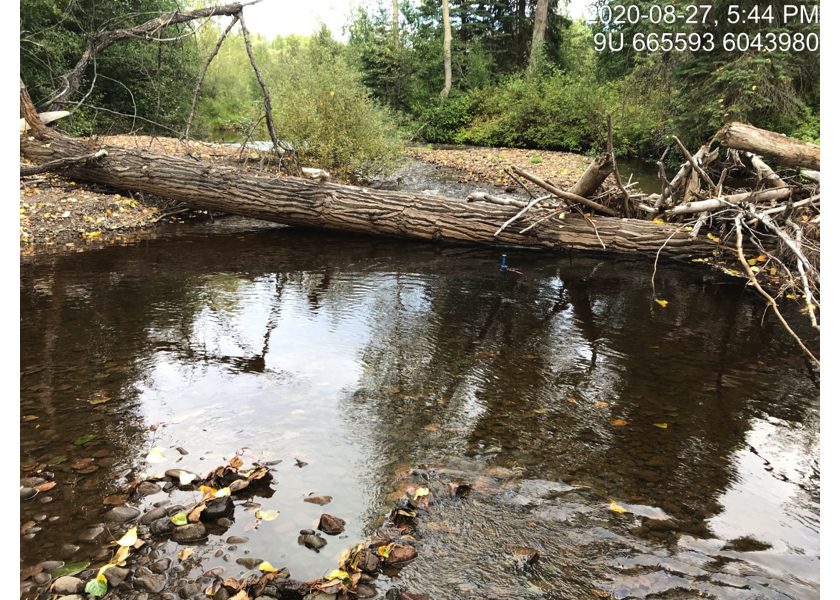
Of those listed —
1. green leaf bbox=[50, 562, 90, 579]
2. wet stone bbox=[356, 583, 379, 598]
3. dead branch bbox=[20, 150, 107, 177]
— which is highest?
dead branch bbox=[20, 150, 107, 177]

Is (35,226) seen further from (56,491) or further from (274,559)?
(274,559)

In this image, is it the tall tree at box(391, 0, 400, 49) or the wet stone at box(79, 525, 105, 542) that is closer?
the wet stone at box(79, 525, 105, 542)

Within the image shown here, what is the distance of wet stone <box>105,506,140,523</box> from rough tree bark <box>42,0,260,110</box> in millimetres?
8749

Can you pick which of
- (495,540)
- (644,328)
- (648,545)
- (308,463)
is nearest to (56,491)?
(308,463)

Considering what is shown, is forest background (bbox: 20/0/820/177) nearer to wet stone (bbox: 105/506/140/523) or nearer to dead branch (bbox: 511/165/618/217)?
dead branch (bbox: 511/165/618/217)

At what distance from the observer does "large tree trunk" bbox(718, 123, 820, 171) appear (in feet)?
22.4

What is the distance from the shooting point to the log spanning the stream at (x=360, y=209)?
8289 millimetres

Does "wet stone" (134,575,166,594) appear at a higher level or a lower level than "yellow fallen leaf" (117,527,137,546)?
lower

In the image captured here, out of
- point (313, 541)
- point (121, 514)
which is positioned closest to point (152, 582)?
point (121, 514)

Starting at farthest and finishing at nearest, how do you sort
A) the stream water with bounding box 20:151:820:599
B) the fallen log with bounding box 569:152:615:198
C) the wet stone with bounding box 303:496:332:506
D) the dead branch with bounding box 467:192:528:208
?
the dead branch with bounding box 467:192:528:208
the fallen log with bounding box 569:152:615:198
the wet stone with bounding box 303:496:332:506
the stream water with bounding box 20:151:820:599

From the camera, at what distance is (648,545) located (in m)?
2.62

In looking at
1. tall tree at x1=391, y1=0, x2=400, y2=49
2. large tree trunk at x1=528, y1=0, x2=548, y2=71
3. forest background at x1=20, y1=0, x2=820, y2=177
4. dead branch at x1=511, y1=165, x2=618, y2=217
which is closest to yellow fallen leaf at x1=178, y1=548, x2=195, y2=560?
dead branch at x1=511, y1=165, x2=618, y2=217

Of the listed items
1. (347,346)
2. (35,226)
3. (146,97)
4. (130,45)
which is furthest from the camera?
(146,97)

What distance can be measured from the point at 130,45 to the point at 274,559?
62.7ft
